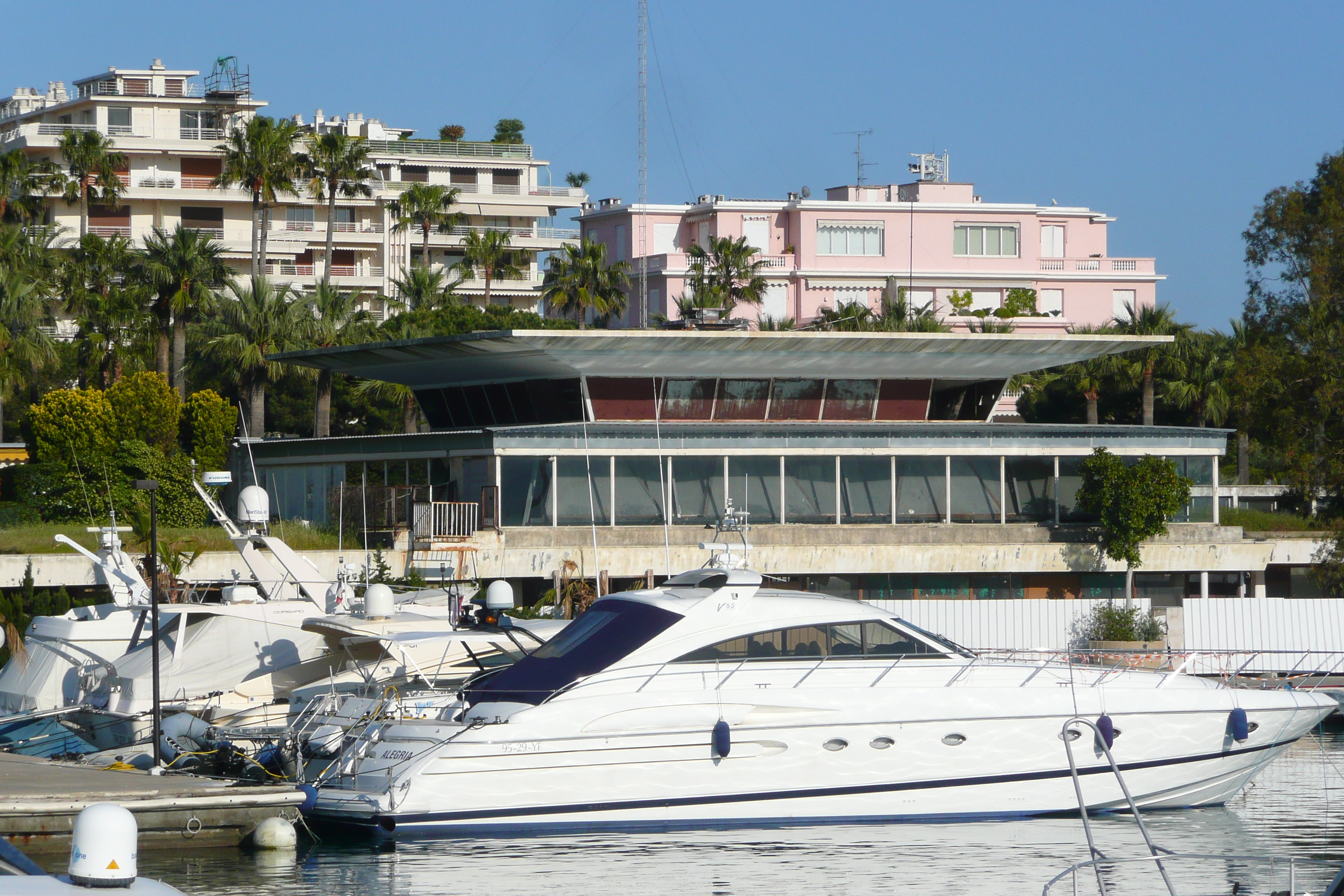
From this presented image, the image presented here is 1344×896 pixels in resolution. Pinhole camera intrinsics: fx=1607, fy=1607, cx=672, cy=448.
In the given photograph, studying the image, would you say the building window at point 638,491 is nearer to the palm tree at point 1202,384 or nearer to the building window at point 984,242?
the palm tree at point 1202,384

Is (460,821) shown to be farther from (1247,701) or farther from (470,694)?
(1247,701)

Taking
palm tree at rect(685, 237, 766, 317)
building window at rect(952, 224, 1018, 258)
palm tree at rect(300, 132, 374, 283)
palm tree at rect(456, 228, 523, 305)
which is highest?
palm tree at rect(300, 132, 374, 283)

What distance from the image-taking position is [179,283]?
5372cm

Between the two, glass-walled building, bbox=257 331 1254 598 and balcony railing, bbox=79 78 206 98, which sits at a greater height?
balcony railing, bbox=79 78 206 98

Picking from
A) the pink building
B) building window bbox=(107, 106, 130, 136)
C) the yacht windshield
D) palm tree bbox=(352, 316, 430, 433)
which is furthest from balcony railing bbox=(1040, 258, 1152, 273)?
the yacht windshield

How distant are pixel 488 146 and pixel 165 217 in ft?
64.7

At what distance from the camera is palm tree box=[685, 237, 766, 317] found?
222 feet

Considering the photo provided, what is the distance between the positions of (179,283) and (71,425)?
8.51 meters

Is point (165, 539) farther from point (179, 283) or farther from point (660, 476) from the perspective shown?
point (179, 283)

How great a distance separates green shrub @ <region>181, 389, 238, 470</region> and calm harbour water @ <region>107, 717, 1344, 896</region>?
113 feet

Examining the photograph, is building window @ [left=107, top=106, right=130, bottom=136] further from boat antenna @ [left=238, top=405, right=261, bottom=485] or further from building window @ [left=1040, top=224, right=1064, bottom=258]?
building window @ [left=1040, top=224, right=1064, bottom=258]

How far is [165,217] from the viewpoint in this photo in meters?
84.0

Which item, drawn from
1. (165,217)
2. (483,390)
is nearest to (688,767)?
(483,390)

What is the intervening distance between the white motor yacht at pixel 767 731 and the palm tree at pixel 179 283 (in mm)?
39763
